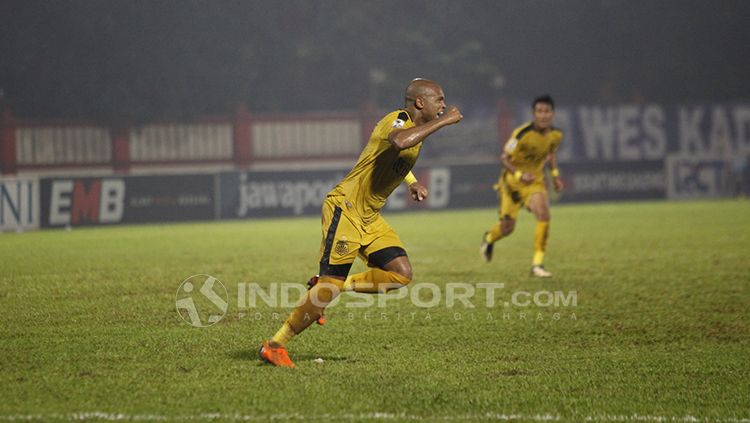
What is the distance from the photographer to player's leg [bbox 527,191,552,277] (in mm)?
13627

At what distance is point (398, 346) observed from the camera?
8078 mm

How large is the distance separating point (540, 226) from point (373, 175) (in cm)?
676

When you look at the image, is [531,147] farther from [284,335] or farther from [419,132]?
[284,335]

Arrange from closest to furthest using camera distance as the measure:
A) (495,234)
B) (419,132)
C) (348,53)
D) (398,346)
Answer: (419,132), (398,346), (495,234), (348,53)

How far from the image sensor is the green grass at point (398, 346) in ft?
19.7

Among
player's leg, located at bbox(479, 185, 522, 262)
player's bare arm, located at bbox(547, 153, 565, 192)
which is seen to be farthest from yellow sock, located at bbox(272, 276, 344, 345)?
player's leg, located at bbox(479, 185, 522, 262)

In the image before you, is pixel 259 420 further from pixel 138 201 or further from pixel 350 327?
pixel 138 201

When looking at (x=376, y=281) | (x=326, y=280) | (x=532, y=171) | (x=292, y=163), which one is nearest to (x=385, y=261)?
(x=376, y=281)

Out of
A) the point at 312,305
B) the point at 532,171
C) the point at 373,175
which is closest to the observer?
the point at 312,305

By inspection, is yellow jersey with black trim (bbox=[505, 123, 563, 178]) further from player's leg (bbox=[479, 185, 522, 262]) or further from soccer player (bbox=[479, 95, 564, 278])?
player's leg (bbox=[479, 185, 522, 262])

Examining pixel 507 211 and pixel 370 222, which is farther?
pixel 507 211

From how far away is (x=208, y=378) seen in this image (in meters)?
6.68

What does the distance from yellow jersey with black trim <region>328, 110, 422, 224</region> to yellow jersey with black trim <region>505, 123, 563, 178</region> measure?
263 inches

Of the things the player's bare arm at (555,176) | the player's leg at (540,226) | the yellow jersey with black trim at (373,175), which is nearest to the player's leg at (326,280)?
the yellow jersey with black trim at (373,175)
